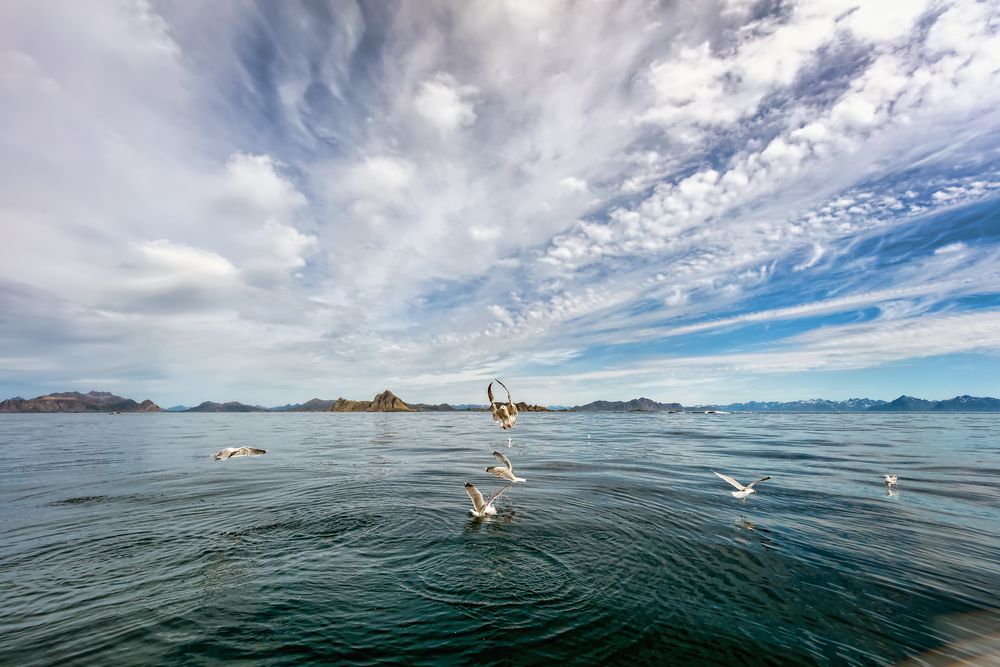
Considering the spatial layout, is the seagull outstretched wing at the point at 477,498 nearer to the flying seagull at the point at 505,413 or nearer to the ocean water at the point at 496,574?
the ocean water at the point at 496,574

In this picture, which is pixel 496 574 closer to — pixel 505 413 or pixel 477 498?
pixel 477 498

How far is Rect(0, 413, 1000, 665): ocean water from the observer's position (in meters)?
7.03

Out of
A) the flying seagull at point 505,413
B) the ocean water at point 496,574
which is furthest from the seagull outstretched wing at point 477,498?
the flying seagull at point 505,413

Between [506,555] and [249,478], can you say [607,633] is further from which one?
[249,478]

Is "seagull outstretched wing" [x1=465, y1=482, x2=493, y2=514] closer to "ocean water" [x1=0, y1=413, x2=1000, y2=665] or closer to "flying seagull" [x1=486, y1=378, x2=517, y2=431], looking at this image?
"ocean water" [x1=0, y1=413, x2=1000, y2=665]

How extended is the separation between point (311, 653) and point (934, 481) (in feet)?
105

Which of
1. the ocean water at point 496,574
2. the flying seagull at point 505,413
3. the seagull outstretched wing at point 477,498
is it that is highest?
the flying seagull at point 505,413

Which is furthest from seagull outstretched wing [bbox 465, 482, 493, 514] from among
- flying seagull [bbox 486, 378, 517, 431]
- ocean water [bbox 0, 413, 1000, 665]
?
flying seagull [bbox 486, 378, 517, 431]

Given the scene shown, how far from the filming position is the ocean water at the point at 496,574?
7031 mm

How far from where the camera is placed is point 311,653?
22.1 ft

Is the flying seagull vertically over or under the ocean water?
over

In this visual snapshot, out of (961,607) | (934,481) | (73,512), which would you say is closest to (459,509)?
(961,607)

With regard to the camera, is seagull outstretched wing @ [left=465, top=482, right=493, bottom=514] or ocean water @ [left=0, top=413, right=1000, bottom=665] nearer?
ocean water @ [left=0, top=413, right=1000, bottom=665]

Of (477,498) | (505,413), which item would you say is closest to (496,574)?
(477,498)
